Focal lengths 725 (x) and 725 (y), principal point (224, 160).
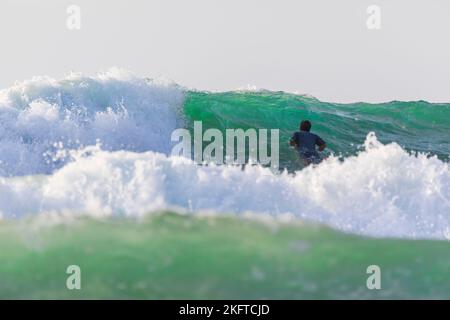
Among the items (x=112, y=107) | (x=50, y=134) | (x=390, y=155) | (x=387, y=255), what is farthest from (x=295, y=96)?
(x=387, y=255)

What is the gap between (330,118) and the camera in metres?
20.8

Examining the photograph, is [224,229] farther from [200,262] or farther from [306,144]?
[306,144]

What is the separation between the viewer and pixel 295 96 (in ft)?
75.6

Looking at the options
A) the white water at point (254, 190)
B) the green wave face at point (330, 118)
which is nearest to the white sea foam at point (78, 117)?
the green wave face at point (330, 118)

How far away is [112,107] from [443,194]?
9.79 m

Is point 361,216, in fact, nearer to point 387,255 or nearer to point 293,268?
point 387,255

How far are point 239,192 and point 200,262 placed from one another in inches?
46.2

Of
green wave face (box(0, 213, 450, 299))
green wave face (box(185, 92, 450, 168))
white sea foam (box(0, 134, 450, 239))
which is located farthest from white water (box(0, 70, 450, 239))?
green wave face (box(185, 92, 450, 168))

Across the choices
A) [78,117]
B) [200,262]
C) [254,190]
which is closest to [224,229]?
[200,262]

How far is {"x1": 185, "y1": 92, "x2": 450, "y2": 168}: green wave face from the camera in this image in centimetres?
1903

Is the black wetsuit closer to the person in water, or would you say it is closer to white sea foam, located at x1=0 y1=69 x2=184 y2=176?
the person in water

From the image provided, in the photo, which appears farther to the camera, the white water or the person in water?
the person in water

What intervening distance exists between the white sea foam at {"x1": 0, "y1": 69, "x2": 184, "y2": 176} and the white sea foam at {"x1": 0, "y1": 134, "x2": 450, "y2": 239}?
5.71 meters

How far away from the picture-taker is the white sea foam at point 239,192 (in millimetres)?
7449
